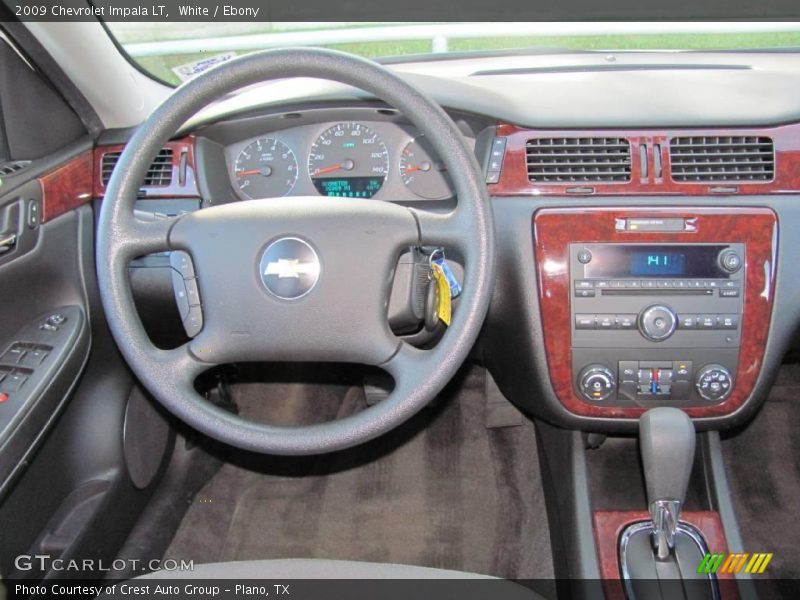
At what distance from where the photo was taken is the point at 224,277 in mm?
1291

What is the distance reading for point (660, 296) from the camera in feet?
5.36

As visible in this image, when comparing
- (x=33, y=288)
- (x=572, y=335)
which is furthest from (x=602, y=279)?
(x=33, y=288)

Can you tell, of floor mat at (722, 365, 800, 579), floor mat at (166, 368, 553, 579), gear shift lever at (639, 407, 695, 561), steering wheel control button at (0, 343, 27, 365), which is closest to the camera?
gear shift lever at (639, 407, 695, 561)

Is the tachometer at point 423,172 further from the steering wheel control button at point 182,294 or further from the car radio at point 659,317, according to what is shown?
the steering wheel control button at point 182,294

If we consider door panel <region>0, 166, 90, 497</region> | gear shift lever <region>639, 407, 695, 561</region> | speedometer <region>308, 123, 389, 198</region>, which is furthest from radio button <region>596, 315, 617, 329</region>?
door panel <region>0, 166, 90, 497</region>

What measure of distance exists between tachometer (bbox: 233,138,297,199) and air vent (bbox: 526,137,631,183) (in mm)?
576

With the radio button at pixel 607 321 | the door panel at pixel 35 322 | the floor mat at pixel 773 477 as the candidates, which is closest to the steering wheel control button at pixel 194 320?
the door panel at pixel 35 322

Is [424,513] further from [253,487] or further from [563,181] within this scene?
[563,181]

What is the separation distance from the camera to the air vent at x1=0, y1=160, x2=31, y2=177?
1.64m

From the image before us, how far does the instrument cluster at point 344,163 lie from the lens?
175 centimetres

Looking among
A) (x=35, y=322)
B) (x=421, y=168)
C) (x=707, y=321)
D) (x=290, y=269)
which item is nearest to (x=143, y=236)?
(x=290, y=269)

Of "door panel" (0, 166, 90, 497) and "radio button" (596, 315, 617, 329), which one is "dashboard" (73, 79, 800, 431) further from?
"door panel" (0, 166, 90, 497)

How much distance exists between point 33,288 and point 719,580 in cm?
166

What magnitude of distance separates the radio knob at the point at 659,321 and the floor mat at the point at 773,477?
73cm
